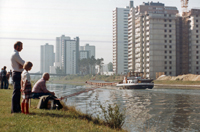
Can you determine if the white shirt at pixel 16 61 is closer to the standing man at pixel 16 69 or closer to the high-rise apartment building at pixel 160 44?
the standing man at pixel 16 69

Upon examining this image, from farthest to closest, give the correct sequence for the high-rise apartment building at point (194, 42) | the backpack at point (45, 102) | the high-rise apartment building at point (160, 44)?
the high-rise apartment building at point (194, 42)
the high-rise apartment building at point (160, 44)
the backpack at point (45, 102)

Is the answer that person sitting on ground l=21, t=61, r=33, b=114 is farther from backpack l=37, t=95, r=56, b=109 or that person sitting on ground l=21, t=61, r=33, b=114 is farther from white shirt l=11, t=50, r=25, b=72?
backpack l=37, t=95, r=56, b=109

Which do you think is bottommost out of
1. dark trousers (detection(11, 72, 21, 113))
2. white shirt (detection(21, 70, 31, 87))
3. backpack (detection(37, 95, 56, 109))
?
backpack (detection(37, 95, 56, 109))

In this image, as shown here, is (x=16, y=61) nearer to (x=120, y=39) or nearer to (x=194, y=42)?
(x=194, y=42)

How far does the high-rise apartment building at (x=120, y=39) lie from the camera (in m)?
176

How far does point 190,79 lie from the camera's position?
73875mm

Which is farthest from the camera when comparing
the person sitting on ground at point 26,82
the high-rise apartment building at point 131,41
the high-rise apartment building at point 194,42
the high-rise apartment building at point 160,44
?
the high-rise apartment building at point 131,41

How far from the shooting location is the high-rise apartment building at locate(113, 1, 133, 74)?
17600cm

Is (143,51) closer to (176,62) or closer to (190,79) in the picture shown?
(176,62)

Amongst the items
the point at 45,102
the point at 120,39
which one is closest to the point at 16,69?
the point at 45,102

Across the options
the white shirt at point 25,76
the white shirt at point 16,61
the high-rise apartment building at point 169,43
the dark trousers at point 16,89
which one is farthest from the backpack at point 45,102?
the high-rise apartment building at point 169,43

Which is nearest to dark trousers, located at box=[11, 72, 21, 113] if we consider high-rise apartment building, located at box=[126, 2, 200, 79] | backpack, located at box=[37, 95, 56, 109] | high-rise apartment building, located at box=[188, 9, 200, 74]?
backpack, located at box=[37, 95, 56, 109]

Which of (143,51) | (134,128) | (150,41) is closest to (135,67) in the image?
(143,51)

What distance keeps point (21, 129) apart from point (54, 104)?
170 inches
